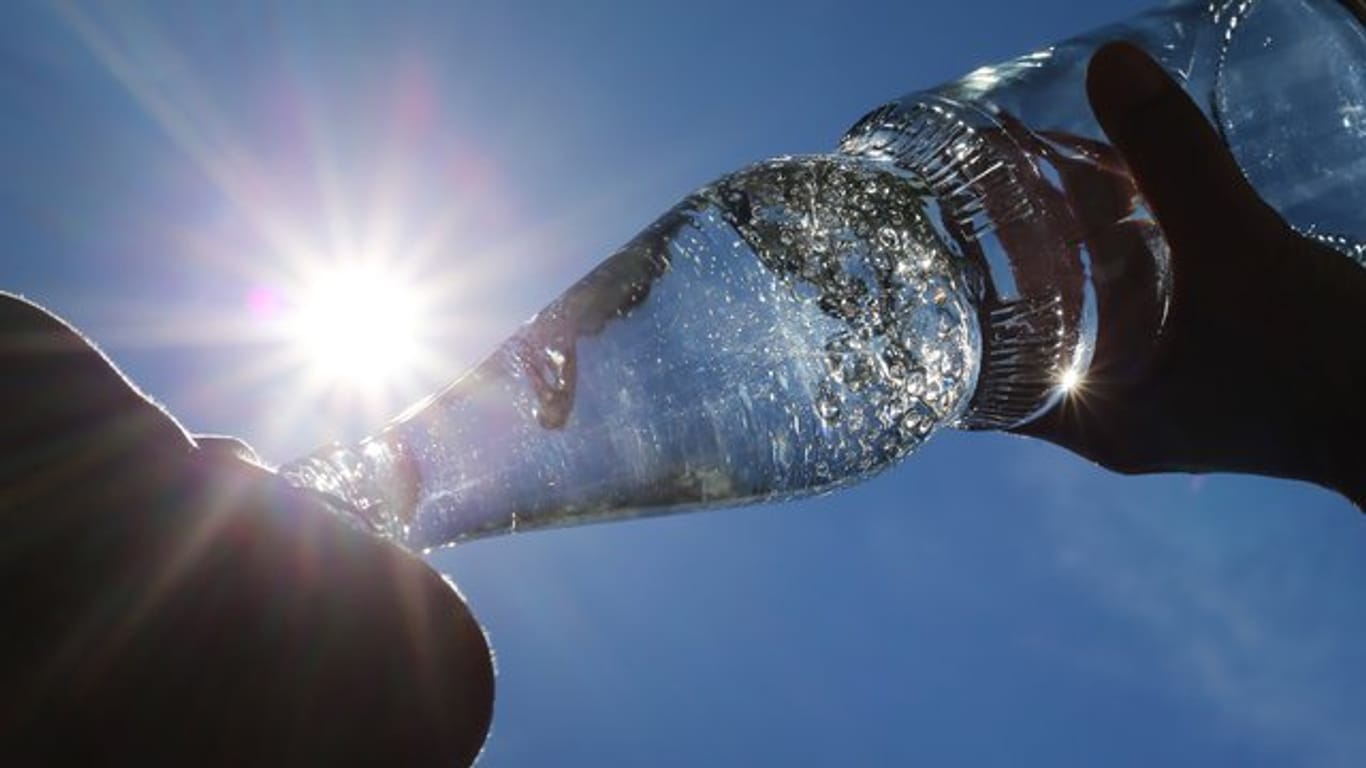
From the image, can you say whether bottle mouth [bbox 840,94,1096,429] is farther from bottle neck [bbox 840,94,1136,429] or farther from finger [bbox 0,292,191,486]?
finger [bbox 0,292,191,486]

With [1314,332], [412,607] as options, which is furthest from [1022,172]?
[412,607]

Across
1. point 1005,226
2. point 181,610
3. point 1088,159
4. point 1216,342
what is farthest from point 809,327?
point 181,610

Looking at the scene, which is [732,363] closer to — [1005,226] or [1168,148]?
[1005,226]

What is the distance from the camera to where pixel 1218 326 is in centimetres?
110

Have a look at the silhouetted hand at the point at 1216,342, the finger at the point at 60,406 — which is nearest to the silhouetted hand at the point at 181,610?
the finger at the point at 60,406

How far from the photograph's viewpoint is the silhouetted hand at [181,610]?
0.41 m

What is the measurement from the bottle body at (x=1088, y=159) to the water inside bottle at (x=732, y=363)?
42mm

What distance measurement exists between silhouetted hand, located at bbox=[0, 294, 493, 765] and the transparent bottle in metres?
0.34

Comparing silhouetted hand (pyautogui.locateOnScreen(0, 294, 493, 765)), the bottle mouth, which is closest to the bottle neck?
the bottle mouth

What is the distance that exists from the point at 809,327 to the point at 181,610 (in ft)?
2.10

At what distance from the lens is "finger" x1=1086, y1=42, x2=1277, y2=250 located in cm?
91

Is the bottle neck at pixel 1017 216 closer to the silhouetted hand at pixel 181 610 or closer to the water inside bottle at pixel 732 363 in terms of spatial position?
the water inside bottle at pixel 732 363

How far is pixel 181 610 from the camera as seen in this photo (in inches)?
16.8

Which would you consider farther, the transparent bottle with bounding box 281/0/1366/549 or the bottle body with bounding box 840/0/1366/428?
the bottle body with bounding box 840/0/1366/428
